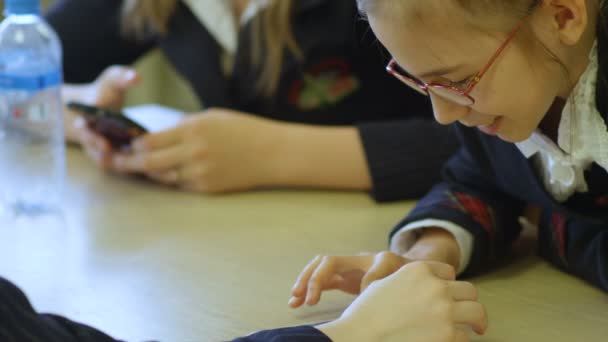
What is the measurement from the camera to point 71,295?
0.78 m

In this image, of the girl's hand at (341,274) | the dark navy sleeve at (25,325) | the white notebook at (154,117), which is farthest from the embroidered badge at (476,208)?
the white notebook at (154,117)

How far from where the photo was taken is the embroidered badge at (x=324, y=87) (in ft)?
4.01

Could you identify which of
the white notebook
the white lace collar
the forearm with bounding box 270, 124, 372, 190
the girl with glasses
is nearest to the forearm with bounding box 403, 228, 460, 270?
the girl with glasses

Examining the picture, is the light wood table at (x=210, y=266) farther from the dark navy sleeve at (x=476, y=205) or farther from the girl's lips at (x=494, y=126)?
the girl's lips at (x=494, y=126)

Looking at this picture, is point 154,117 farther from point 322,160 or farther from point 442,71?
point 442,71

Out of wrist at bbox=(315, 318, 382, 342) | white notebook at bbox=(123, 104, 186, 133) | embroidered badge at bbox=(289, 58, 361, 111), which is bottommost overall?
white notebook at bbox=(123, 104, 186, 133)

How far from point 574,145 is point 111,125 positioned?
0.61 meters

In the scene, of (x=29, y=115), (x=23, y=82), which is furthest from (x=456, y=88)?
(x=29, y=115)

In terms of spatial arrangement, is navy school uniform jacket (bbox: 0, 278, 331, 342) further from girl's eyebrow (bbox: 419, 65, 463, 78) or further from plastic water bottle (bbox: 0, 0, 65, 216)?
plastic water bottle (bbox: 0, 0, 65, 216)

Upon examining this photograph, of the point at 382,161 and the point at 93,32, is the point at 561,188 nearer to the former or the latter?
the point at 382,161

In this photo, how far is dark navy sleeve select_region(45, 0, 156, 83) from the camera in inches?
55.6

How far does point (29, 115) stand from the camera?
111cm

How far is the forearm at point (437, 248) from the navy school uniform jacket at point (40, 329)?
0.20 meters

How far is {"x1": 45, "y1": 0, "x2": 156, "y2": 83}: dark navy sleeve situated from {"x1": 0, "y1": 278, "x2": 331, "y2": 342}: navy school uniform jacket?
2.90ft
